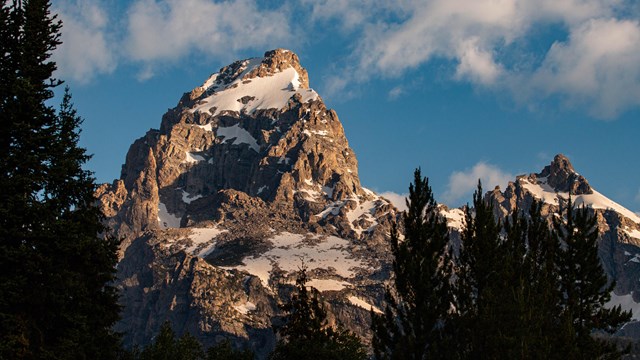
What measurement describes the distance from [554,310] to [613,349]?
817 centimetres

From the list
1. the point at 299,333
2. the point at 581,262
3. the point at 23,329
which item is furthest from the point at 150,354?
the point at 23,329

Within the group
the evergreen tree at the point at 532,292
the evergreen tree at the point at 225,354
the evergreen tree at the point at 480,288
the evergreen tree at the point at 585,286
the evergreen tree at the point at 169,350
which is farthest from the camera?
the evergreen tree at the point at 225,354

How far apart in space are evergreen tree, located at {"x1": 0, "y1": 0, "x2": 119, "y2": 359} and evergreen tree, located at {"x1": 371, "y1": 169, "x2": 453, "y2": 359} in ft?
61.3

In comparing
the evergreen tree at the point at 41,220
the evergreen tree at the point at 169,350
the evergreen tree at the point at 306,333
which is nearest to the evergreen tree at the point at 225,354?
the evergreen tree at the point at 169,350

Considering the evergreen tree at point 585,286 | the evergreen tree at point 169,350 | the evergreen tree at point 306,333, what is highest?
the evergreen tree at point 585,286

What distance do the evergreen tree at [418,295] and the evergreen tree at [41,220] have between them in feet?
61.3

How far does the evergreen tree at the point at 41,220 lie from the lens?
38.0 metres

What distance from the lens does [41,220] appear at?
39.4 m

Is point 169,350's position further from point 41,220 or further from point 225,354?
point 41,220

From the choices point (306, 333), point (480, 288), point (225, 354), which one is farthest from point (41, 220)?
point (225, 354)

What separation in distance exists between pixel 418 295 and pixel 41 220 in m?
25.2

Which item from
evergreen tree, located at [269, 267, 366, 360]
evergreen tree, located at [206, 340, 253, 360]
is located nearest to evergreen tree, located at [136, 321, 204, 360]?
evergreen tree, located at [206, 340, 253, 360]

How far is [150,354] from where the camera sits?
99812mm

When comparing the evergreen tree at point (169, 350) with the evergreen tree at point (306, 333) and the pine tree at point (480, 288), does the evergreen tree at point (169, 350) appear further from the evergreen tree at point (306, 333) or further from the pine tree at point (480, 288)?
the pine tree at point (480, 288)
